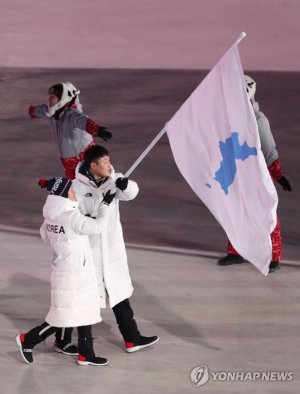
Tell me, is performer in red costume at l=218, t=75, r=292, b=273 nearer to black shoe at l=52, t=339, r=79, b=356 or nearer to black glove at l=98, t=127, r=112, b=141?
black glove at l=98, t=127, r=112, b=141

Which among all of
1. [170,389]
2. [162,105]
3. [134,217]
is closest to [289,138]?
[162,105]

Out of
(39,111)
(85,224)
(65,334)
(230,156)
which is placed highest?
(39,111)

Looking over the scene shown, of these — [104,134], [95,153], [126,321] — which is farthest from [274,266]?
[95,153]

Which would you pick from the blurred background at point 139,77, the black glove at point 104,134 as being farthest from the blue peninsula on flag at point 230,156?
the blurred background at point 139,77

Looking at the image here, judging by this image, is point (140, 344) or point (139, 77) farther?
point (139, 77)

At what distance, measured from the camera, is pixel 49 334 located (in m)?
8.12

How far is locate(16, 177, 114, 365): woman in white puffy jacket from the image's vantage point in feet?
25.6

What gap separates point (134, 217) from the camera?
11383 mm

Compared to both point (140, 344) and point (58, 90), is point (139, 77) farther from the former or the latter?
point (140, 344)

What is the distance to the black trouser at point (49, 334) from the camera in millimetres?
8031

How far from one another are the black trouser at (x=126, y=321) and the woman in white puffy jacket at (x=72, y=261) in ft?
0.89

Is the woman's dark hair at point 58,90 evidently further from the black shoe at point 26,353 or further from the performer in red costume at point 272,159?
the black shoe at point 26,353

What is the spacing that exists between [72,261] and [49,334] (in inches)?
22.2

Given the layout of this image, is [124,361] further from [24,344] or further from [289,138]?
[289,138]
